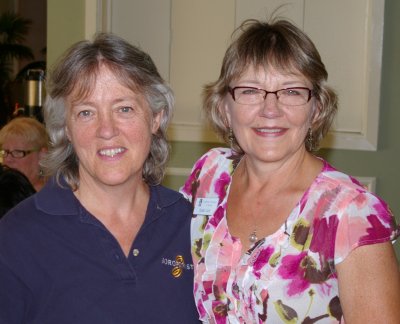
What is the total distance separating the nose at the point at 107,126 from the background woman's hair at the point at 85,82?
3.5 inches

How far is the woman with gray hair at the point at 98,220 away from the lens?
184 cm

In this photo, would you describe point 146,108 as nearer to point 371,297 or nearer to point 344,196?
point 344,196

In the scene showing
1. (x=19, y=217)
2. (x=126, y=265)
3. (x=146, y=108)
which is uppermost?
(x=146, y=108)

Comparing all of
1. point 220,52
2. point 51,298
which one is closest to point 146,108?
point 51,298

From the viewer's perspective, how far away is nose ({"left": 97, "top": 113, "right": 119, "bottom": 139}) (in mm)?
1948

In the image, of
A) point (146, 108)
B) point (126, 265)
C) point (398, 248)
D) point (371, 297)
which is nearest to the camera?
point (371, 297)

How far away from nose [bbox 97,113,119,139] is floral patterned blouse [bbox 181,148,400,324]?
1.57 ft

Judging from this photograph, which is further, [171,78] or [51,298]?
[171,78]

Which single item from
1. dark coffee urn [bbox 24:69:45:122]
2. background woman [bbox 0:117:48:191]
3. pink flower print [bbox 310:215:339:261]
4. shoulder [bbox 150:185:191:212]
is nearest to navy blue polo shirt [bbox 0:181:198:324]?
shoulder [bbox 150:185:191:212]

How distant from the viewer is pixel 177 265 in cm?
209

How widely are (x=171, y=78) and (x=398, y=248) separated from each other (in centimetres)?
192

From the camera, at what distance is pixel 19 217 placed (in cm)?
191

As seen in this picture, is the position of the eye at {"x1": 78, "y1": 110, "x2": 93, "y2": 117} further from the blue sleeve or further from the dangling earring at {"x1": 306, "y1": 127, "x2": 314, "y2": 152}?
the dangling earring at {"x1": 306, "y1": 127, "x2": 314, "y2": 152}

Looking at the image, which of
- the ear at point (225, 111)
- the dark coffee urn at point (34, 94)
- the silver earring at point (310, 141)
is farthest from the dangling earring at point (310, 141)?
the dark coffee urn at point (34, 94)
